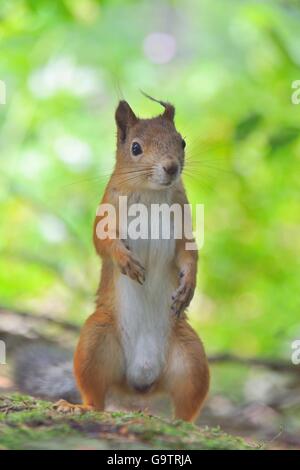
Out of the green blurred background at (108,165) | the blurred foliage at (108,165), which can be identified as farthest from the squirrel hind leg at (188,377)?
the blurred foliage at (108,165)

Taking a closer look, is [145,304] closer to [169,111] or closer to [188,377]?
[188,377]

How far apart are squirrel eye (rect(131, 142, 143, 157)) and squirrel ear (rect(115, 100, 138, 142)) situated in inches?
2.4

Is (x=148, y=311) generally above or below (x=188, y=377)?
A: above

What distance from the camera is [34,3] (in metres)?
3.95

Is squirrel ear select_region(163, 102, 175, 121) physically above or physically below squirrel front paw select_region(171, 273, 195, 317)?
above

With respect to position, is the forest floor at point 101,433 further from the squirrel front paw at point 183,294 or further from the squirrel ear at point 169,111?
the squirrel ear at point 169,111

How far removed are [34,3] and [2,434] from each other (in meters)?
2.61

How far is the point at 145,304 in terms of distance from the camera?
7.86 feet

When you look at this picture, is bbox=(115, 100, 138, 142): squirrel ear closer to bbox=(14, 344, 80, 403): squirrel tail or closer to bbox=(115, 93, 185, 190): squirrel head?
bbox=(115, 93, 185, 190): squirrel head

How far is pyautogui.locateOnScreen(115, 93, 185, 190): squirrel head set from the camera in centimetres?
228

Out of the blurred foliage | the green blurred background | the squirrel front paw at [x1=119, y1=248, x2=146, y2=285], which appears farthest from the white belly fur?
the blurred foliage

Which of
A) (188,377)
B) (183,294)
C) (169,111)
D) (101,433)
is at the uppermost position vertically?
(169,111)

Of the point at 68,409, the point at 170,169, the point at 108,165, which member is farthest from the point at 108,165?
the point at 68,409
